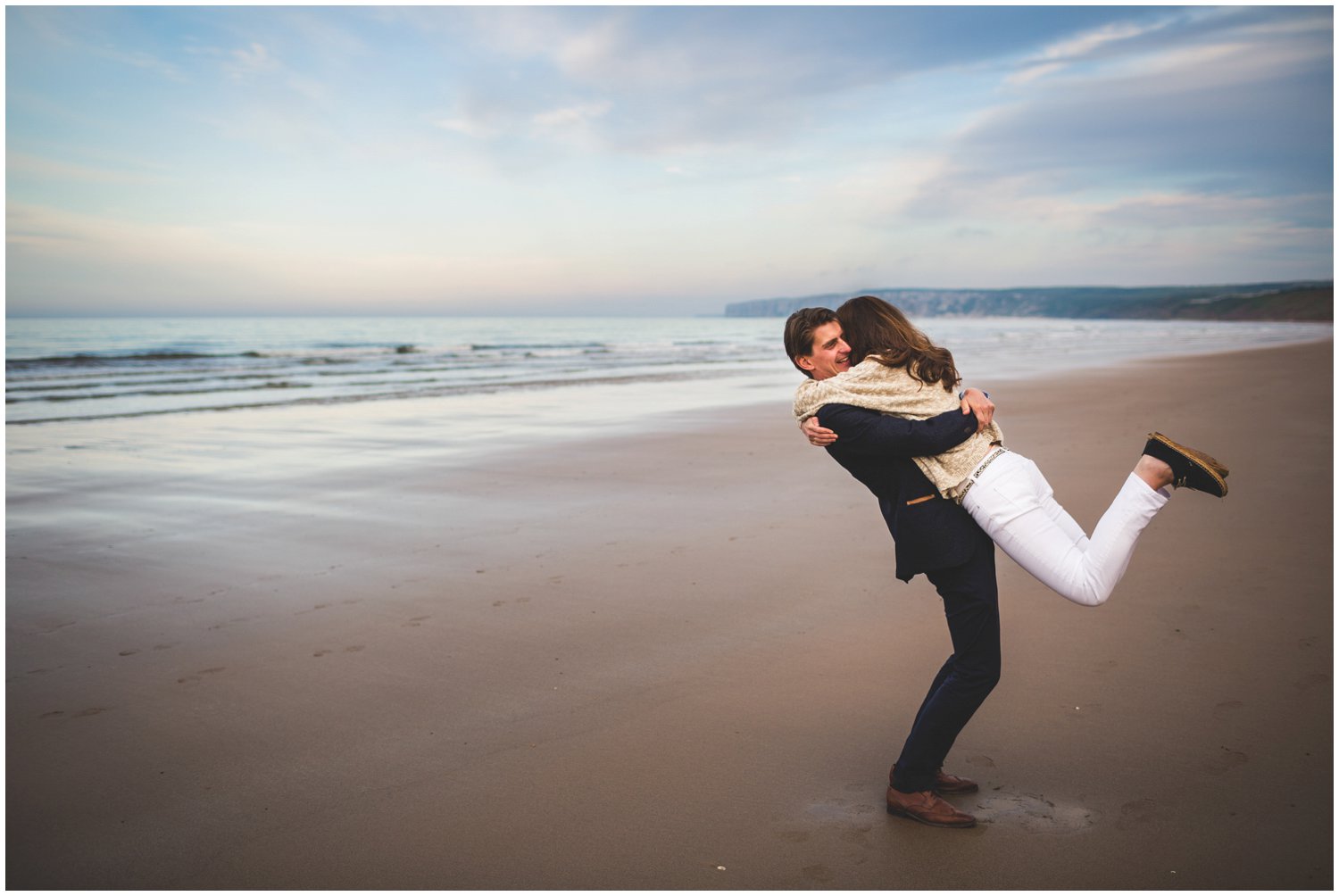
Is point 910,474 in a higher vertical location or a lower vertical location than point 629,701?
higher

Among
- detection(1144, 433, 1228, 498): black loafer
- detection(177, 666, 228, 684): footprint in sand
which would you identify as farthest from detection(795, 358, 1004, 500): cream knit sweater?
detection(177, 666, 228, 684): footprint in sand

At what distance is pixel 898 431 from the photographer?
247cm

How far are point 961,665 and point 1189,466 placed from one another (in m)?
0.86

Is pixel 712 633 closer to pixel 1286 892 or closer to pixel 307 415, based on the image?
pixel 1286 892

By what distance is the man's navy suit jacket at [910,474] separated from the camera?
97.1 inches

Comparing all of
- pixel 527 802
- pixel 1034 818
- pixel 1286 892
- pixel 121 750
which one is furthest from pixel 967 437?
pixel 121 750

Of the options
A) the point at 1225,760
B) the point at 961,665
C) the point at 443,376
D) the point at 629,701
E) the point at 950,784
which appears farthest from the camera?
the point at 443,376

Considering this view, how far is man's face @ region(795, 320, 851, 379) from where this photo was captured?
8.89ft

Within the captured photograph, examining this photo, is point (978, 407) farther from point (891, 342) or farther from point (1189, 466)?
point (1189, 466)

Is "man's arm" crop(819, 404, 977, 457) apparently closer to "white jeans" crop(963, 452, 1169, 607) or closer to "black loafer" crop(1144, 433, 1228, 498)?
"white jeans" crop(963, 452, 1169, 607)

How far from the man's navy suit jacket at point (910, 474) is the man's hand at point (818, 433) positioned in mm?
19

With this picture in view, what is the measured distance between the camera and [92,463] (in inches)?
392

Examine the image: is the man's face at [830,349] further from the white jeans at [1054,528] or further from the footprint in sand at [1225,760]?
Result: the footprint in sand at [1225,760]

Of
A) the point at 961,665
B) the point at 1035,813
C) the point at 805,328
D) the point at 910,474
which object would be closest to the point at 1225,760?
the point at 1035,813
